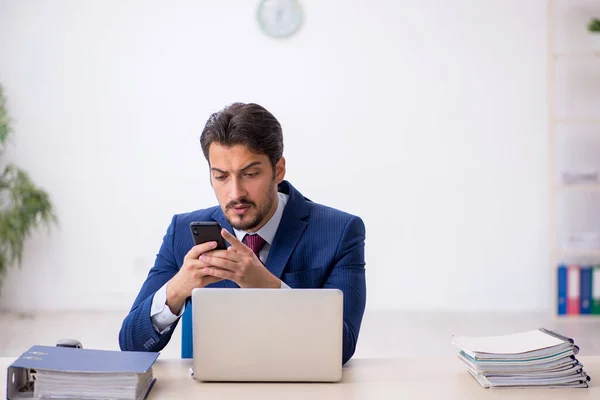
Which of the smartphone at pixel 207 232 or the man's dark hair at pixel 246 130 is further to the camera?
the man's dark hair at pixel 246 130

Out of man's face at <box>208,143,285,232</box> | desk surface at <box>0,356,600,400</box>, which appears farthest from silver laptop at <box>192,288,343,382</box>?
man's face at <box>208,143,285,232</box>

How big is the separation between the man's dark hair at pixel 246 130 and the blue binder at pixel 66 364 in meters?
0.66

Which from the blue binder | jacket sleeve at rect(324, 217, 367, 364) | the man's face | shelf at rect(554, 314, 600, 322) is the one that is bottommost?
shelf at rect(554, 314, 600, 322)

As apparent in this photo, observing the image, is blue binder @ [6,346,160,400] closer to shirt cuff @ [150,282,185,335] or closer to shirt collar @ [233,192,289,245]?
shirt cuff @ [150,282,185,335]

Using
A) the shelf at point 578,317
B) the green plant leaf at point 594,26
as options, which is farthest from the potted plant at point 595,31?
the shelf at point 578,317

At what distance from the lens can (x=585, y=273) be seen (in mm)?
5430

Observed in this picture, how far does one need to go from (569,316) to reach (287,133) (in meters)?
2.40

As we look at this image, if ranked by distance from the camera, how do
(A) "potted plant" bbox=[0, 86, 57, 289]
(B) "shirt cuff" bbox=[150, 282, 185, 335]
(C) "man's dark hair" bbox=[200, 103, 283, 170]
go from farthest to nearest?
(A) "potted plant" bbox=[0, 86, 57, 289] → (C) "man's dark hair" bbox=[200, 103, 283, 170] → (B) "shirt cuff" bbox=[150, 282, 185, 335]

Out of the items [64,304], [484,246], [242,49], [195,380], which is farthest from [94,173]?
[195,380]

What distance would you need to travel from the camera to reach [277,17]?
5605mm

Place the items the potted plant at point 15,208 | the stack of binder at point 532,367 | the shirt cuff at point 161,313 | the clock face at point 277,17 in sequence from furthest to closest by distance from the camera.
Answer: the clock face at point 277,17 → the potted plant at point 15,208 → the shirt cuff at point 161,313 → the stack of binder at point 532,367

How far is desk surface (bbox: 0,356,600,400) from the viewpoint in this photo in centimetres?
160

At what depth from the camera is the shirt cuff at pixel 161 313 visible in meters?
1.98

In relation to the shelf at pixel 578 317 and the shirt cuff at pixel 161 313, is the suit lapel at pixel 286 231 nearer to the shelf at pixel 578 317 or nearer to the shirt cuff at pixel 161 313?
the shirt cuff at pixel 161 313
